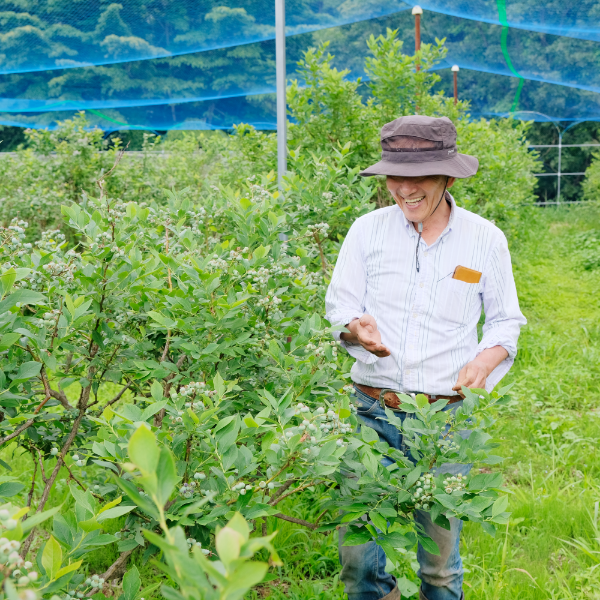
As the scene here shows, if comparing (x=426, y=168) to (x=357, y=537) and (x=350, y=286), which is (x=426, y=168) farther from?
(x=357, y=537)

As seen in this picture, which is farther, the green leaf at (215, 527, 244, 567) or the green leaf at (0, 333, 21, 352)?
the green leaf at (0, 333, 21, 352)

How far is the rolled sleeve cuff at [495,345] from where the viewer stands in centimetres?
204

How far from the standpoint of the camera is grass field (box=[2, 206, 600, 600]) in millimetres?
2645

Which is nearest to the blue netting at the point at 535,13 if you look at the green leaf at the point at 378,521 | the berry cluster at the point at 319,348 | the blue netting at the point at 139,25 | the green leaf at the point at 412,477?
the blue netting at the point at 139,25

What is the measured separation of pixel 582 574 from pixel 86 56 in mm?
7583

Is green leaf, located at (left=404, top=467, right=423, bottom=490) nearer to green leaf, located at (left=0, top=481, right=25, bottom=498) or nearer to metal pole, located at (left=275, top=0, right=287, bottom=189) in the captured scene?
green leaf, located at (left=0, top=481, right=25, bottom=498)

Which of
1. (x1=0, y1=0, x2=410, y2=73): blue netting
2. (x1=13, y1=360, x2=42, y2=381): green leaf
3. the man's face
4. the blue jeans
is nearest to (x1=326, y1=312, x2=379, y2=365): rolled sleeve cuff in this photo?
the blue jeans

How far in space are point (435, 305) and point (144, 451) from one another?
1.58 metres

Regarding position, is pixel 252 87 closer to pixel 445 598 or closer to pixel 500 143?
pixel 500 143

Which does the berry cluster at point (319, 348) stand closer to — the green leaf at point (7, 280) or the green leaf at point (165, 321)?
the green leaf at point (165, 321)

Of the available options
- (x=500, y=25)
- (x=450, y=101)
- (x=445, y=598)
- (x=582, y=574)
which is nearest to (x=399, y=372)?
(x=445, y=598)

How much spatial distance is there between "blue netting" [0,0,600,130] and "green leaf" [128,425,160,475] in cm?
717

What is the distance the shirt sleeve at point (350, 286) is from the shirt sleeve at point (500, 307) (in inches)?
15.8

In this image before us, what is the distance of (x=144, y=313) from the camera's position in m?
1.97
